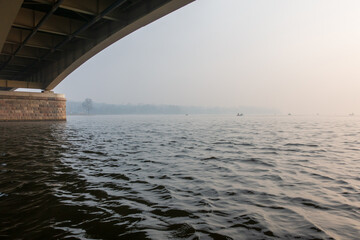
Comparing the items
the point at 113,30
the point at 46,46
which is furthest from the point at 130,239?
the point at 46,46

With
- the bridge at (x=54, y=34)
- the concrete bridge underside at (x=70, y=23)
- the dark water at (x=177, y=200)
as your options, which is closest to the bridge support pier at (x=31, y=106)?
the bridge at (x=54, y=34)

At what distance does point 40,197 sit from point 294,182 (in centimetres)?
428

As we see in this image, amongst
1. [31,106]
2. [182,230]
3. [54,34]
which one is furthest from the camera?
[31,106]

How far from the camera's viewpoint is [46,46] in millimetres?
20328

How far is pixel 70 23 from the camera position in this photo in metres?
17.7

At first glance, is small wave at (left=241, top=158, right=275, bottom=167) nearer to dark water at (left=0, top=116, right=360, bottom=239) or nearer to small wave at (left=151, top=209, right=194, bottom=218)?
dark water at (left=0, top=116, right=360, bottom=239)

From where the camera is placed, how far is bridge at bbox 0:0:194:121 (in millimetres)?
13680

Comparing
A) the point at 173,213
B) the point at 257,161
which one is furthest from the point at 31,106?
the point at 173,213

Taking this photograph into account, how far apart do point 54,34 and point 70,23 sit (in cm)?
292

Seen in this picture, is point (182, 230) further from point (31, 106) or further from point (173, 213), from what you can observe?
point (31, 106)

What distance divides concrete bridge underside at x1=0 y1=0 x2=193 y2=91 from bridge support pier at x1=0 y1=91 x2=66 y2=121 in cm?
408

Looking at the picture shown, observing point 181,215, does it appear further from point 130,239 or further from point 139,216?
point 130,239

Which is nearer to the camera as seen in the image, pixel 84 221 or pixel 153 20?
pixel 84 221

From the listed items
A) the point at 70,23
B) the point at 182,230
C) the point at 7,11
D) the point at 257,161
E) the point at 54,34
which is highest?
the point at 70,23
